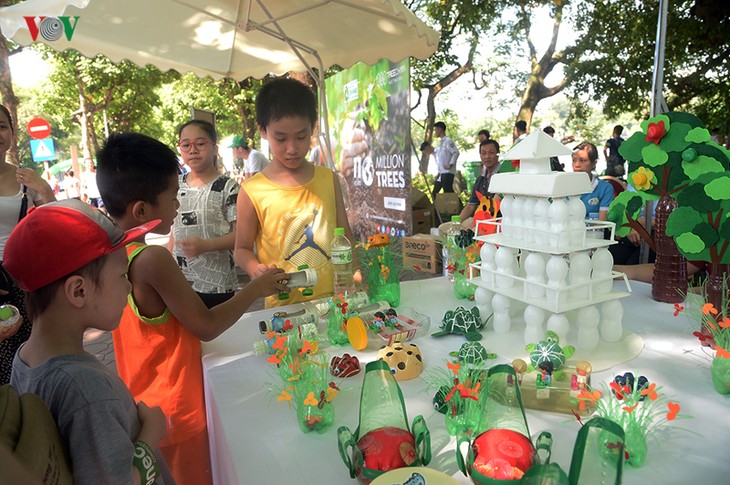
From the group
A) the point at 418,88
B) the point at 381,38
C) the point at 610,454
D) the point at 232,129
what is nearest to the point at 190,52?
the point at 381,38

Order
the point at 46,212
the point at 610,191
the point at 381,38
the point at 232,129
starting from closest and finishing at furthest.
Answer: the point at 46,212, the point at 381,38, the point at 610,191, the point at 232,129

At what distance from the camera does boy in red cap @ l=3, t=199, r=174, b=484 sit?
0.76 metres

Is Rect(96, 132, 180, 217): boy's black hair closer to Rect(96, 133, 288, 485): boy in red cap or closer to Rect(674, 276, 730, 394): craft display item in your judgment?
Rect(96, 133, 288, 485): boy in red cap

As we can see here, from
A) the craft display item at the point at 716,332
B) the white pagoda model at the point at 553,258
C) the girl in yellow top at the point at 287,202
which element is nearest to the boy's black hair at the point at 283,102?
the girl in yellow top at the point at 287,202

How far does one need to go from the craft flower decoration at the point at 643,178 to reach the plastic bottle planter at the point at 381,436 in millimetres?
1357

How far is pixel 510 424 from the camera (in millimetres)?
846

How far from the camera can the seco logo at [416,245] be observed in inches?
109

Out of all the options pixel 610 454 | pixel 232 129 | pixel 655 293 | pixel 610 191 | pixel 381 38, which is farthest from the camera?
pixel 232 129

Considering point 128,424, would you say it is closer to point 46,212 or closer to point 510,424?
point 46,212

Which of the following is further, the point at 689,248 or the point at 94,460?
the point at 689,248

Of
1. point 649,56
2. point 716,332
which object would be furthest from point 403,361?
point 649,56

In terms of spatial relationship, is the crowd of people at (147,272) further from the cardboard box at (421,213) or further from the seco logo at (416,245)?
the cardboard box at (421,213)

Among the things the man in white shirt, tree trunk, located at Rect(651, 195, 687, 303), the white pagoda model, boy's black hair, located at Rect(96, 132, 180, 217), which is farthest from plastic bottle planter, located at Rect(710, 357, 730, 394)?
the man in white shirt

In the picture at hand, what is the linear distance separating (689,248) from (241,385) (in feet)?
4.47
